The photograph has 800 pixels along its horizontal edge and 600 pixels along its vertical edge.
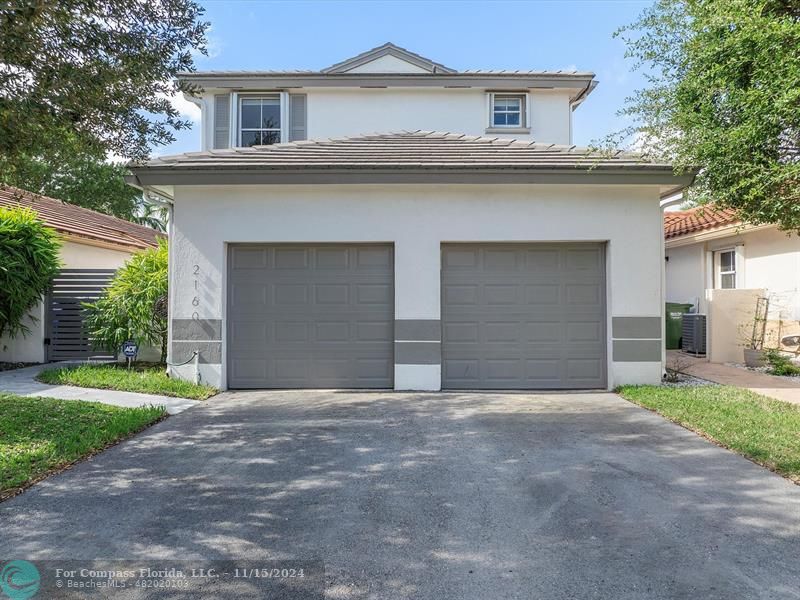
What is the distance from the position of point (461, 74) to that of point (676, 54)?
26.4ft

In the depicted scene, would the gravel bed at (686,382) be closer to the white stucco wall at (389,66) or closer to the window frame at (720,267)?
the window frame at (720,267)

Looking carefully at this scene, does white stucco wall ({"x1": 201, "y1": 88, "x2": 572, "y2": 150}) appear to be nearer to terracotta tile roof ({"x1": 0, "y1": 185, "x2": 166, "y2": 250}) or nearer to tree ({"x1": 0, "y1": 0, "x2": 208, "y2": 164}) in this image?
terracotta tile roof ({"x1": 0, "y1": 185, "x2": 166, "y2": 250})

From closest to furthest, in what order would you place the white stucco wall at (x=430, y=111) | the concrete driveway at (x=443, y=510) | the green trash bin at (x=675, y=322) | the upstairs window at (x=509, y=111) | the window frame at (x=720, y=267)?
1. the concrete driveway at (x=443, y=510)
2. the window frame at (x=720, y=267)
3. the green trash bin at (x=675, y=322)
4. the white stucco wall at (x=430, y=111)
5. the upstairs window at (x=509, y=111)

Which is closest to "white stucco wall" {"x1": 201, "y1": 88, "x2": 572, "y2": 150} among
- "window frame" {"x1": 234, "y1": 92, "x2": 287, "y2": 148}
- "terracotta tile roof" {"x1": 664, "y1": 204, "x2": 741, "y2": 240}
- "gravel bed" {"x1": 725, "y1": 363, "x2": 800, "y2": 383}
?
"window frame" {"x1": 234, "y1": 92, "x2": 287, "y2": 148}

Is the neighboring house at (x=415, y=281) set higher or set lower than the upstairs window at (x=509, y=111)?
lower

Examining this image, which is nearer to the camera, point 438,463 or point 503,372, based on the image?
point 438,463

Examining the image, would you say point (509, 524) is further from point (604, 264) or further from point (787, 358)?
point (787, 358)

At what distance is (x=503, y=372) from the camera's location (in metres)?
8.39

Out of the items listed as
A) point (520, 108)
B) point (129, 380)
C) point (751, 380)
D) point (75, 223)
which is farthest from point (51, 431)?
point (520, 108)

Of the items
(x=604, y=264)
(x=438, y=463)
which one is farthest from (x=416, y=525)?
(x=604, y=264)

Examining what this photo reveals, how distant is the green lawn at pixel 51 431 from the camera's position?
Result: 4551 mm

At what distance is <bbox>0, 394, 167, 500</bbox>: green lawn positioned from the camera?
179 inches

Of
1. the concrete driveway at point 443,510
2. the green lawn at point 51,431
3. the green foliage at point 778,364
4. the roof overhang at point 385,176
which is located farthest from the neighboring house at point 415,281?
the green foliage at point 778,364

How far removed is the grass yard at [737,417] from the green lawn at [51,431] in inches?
269
